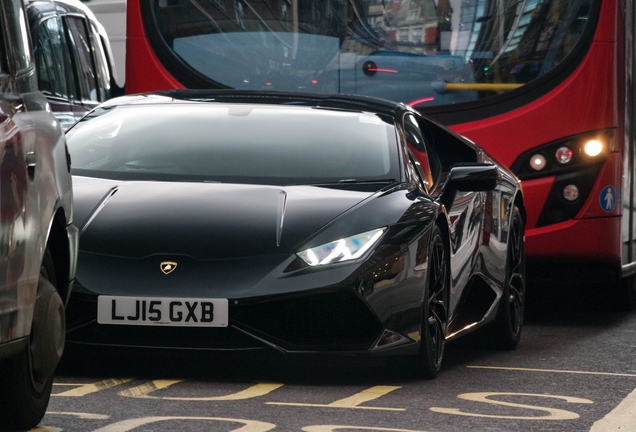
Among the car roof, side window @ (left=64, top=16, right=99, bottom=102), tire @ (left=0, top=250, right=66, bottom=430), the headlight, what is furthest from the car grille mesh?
side window @ (left=64, top=16, right=99, bottom=102)

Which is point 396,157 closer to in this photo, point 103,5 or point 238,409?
point 238,409

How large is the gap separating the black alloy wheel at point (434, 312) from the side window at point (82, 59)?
7.58 metres

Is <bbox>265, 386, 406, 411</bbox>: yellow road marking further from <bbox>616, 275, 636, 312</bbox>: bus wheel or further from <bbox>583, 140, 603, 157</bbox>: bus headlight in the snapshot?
<bbox>616, 275, 636, 312</bbox>: bus wheel

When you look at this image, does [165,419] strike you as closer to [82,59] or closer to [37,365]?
[37,365]

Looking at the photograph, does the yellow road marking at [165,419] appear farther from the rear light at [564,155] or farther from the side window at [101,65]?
the side window at [101,65]

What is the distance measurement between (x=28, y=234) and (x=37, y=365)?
20.8 inches

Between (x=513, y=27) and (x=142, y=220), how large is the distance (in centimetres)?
531

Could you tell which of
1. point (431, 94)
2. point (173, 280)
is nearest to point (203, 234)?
point (173, 280)

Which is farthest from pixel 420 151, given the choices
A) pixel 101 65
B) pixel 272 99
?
pixel 101 65

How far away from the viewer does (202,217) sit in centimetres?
713

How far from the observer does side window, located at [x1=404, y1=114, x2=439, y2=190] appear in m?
8.35

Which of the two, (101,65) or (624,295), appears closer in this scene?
(624,295)

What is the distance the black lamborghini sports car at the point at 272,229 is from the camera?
6.81 meters

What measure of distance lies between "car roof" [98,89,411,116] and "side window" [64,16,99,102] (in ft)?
19.8
